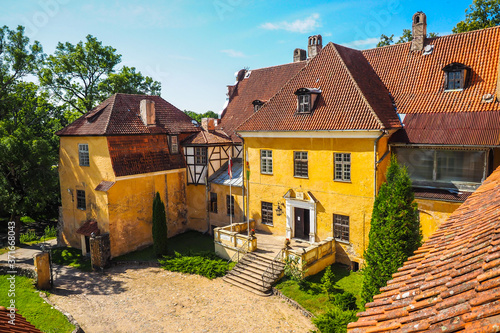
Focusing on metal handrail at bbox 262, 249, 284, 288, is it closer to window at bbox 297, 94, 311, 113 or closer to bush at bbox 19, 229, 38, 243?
window at bbox 297, 94, 311, 113

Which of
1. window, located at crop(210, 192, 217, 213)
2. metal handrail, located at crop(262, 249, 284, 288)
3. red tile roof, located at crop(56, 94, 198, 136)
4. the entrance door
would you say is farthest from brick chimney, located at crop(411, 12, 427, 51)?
red tile roof, located at crop(56, 94, 198, 136)

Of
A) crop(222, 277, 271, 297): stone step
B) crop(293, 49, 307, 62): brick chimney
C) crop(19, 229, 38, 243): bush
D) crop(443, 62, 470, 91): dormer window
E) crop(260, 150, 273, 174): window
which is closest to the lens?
crop(222, 277, 271, 297): stone step

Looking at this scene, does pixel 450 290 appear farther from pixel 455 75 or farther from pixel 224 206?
pixel 224 206

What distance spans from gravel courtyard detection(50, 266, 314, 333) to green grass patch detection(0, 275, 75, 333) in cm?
68

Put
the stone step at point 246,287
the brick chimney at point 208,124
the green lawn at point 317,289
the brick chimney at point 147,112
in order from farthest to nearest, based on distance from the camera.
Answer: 1. the brick chimney at point 208,124
2. the brick chimney at point 147,112
3. the stone step at point 246,287
4. the green lawn at point 317,289

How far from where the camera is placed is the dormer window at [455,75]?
1702cm

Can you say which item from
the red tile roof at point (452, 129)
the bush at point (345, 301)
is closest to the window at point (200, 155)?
the red tile roof at point (452, 129)

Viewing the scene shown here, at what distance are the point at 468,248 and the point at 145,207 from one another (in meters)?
21.1

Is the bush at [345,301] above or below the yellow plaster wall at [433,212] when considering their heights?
below

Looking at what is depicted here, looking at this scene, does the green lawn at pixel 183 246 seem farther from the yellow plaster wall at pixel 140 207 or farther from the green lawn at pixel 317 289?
the green lawn at pixel 317 289

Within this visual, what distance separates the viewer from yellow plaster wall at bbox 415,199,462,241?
15.3 m

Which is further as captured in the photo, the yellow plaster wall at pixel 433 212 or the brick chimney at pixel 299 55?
the brick chimney at pixel 299 55

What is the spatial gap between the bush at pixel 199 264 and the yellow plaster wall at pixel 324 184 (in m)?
3.73

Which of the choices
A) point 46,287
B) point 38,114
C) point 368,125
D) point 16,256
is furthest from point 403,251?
point 38,114
